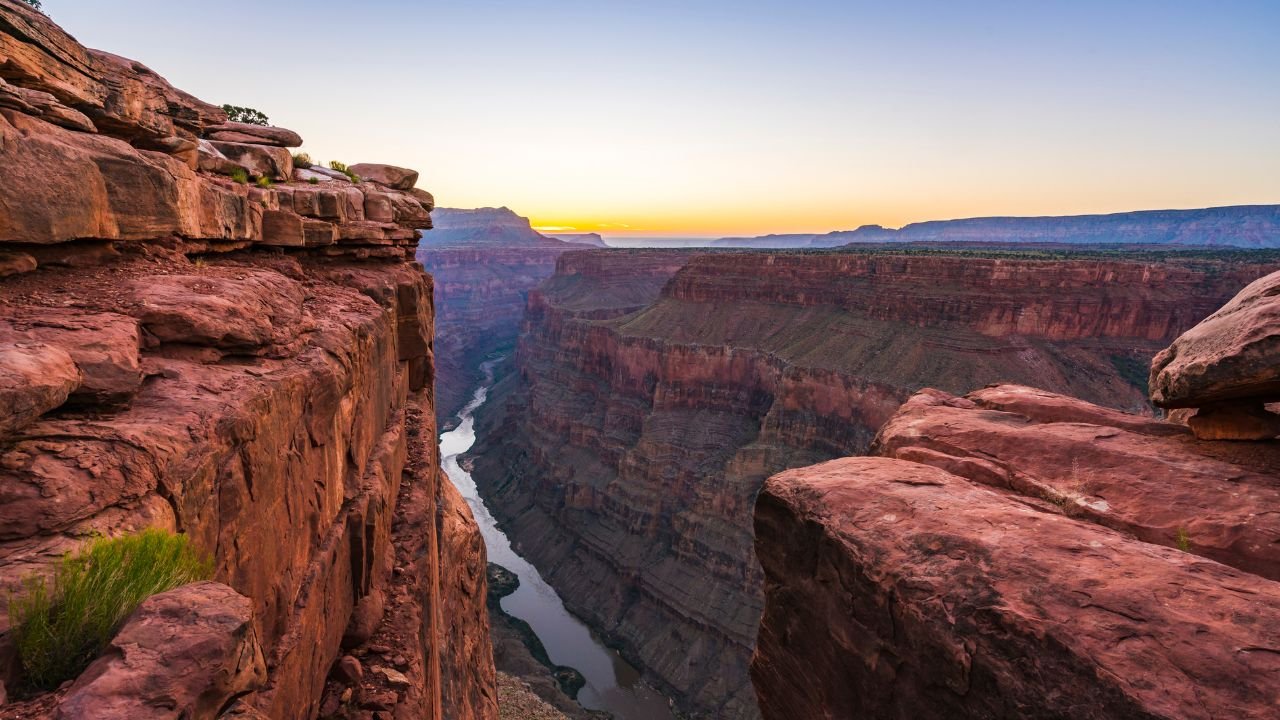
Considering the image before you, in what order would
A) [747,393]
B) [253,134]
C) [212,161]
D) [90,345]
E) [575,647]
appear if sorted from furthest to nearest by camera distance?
[747,393], [575,647], [253,134], [212,161], [90,345]

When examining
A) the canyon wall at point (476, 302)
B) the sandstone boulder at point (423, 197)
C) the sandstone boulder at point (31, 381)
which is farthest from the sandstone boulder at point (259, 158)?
the canyon wall at point (476, 302)

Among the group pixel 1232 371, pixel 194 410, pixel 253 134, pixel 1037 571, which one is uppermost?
pixel 253 134

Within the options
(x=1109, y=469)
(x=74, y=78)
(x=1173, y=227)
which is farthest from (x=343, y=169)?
(x=1173, y=227)

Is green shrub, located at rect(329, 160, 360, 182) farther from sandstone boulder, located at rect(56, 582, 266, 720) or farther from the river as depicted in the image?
the river

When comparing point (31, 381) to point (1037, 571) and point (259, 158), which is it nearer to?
point (1037, 571)

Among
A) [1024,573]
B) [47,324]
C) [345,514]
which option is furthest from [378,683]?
[1024,573]

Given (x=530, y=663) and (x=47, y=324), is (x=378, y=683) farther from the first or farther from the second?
(x=530, y=663)

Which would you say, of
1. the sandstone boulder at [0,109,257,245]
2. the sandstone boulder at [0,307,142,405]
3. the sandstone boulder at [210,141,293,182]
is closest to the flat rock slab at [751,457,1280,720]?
the sandstone boulder at [0,307,142,405]

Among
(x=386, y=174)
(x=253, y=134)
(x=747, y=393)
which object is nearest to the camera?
(x=253, y=134)
